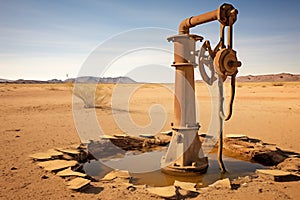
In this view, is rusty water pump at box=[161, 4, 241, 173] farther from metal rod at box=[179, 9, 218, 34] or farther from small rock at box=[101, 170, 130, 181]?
small rock at box=[101, 170, 130, 181]

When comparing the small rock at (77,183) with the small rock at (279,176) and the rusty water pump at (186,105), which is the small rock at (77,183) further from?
the small rock at (279,176)

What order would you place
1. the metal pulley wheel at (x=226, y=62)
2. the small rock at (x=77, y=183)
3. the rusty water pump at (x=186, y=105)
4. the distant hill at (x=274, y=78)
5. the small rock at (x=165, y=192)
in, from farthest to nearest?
the distant hill at (x=274, y=78) → the rusty water pump at (x=186, y=105) → the metal pulley wheel at (x=226, y=62) → the small rock at (x=77, y=183) → the small rock at (x=165, y=192)

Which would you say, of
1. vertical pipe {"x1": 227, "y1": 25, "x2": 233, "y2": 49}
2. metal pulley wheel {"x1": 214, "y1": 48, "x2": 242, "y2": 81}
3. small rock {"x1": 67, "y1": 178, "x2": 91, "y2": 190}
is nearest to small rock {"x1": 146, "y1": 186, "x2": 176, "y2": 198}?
small rock {"x1": 67, "y1": 178, "x2": 91, "y2": 190}

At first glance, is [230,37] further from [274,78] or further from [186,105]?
[274,78]

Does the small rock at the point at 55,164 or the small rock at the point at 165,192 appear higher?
the small rock at the point at 55,164

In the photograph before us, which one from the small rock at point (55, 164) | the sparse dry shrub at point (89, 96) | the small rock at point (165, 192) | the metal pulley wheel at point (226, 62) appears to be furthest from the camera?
the sparse dry shrub at point (89, 96)

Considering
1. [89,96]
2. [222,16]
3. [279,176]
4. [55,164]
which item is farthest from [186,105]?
[89,96]

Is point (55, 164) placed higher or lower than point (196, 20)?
lower

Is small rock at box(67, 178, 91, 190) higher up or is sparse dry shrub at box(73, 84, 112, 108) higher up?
sparse dry shrub at box(73, 84, 112, 108)

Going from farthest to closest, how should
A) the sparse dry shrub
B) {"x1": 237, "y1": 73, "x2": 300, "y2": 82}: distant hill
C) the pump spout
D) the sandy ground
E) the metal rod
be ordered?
{"x1": 237, "y1": 73, "x2": 300, "y2": 82}: distant hill → the sparse dry shrub → the metal rod → the pump spout → the sandy ground

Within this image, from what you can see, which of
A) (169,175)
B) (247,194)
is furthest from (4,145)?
(247,194)

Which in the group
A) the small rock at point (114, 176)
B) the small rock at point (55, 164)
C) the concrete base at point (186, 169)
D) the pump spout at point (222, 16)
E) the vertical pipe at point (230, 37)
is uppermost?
the pump spout at point (222, 16)

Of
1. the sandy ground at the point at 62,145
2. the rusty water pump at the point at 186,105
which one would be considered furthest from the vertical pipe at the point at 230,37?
the sandy ground at the point at 62,145

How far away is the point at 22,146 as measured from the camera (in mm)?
7625
